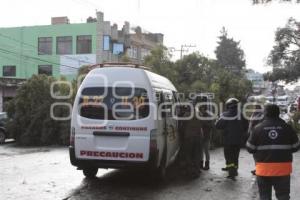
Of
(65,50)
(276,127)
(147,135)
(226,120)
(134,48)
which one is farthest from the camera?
(134,48)

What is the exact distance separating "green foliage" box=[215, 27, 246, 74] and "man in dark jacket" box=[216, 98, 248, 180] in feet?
247

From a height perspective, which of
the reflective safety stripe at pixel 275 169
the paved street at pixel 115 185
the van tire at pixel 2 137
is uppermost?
the reflective safety stripe at pixel 275 169

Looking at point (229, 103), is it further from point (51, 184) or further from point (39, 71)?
point (39, 71)

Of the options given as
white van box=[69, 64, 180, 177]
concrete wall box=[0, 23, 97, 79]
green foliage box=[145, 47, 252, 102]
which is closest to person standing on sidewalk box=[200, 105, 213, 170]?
white van box=[69, 64, 180, 177]

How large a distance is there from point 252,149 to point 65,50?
5128cm

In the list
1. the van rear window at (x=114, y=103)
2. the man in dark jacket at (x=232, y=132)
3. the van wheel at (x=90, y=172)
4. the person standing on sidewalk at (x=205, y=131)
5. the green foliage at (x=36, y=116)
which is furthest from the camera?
the green foliage at (x=36, y=116)

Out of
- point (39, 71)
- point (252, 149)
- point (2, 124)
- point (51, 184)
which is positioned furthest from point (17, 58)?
point (252, 149)

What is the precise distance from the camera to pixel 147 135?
30.6 ft

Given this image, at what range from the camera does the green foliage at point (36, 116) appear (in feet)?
68.6

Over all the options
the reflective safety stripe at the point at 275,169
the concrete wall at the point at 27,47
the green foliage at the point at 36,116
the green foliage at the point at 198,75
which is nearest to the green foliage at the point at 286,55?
the green foliage at the point at 198,75

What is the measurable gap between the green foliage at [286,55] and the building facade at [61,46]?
14603mm

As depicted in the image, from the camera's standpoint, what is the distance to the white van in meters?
9.35

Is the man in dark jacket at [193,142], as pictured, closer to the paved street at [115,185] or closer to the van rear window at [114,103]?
the paved street at [115,185]

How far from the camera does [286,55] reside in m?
46.8
